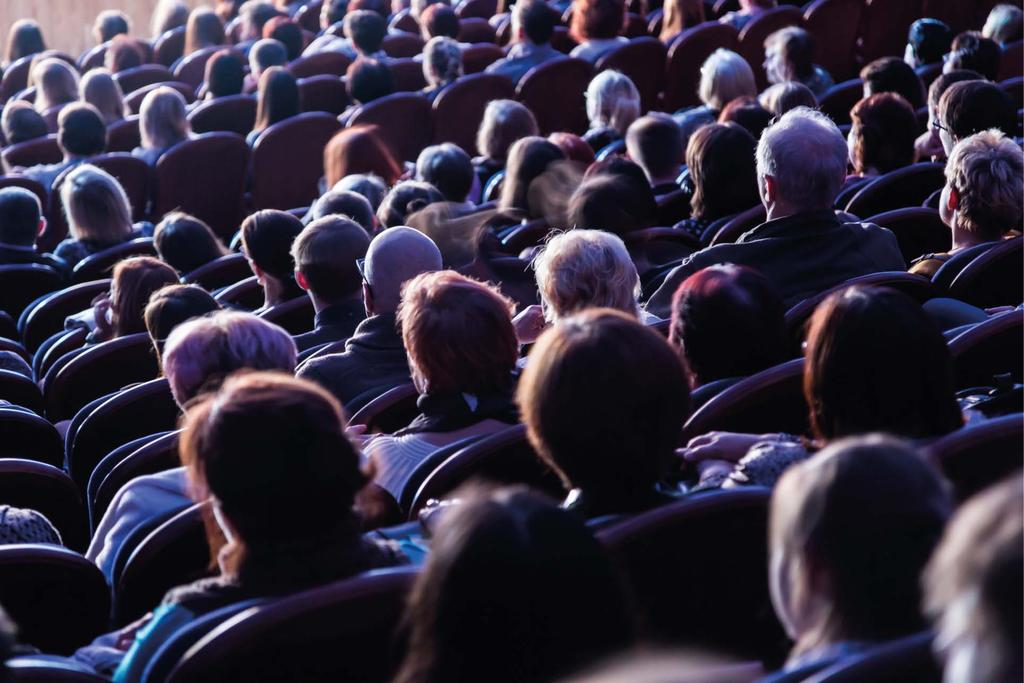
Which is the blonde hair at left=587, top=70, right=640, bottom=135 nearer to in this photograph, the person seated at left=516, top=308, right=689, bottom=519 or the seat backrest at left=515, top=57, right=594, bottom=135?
the seat backrest at left=515, top=57, right=594, bottom=135

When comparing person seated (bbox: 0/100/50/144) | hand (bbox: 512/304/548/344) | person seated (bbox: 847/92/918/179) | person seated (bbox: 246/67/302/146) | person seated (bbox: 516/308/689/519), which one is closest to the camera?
person seated (bbox: 516/308/689/519)

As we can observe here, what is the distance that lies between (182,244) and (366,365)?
5.89 ft

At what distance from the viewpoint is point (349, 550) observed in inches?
73.6

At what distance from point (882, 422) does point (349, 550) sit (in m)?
0.87

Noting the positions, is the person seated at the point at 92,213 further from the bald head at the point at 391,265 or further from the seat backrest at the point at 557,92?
the seat backrest at the point at 557,92

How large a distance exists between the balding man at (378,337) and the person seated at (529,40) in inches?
168

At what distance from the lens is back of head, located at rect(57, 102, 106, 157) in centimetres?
663

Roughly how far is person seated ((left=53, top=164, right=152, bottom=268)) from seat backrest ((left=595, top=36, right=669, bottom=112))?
3.08 metres

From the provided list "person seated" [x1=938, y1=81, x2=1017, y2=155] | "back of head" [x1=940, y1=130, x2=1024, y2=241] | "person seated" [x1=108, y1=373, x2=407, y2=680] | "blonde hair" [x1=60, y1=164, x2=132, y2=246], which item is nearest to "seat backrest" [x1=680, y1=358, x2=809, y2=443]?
"person seated" [x1=108, y1=373, x2=407, y2=680]

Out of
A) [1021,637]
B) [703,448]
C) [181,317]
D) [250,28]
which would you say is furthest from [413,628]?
[250,28]

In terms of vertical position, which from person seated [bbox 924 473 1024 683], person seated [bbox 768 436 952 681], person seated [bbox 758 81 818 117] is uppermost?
person seated [bbox 924 473 1024 683]

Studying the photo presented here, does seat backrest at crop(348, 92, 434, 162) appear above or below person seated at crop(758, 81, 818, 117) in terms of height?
below

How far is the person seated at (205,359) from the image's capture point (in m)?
2.53

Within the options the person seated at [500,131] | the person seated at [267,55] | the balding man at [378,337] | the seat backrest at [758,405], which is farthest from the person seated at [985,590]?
the person seated at [267,55]
